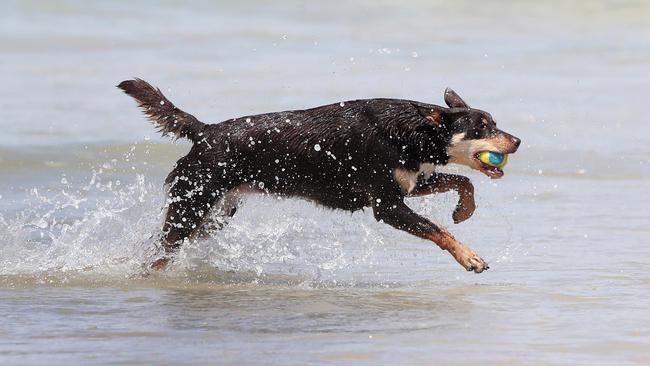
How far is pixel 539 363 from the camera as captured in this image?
521cm

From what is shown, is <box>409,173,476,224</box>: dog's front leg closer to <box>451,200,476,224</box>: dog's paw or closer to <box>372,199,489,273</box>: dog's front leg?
<box>451,200,476,224</box>: dog's paw

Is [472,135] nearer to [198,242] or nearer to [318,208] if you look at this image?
[318,208]

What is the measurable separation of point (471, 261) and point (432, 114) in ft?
3.24

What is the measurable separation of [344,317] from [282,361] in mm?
1025

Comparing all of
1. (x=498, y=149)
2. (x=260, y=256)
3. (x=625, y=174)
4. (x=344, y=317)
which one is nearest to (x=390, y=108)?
(x=498, y=149)

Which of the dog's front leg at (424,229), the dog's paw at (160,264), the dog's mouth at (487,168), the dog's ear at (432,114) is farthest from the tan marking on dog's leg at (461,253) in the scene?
the dog's paw at (160,264)

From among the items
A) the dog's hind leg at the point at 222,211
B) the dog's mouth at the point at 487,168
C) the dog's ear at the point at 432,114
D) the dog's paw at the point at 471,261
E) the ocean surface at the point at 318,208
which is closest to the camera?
the ocean surface at the point at 318,208

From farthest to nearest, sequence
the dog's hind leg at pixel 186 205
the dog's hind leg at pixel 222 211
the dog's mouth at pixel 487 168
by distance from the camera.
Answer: the dog's hind leg at pixel 222 211
the dog's hind leg at pixel 186 205
the dog's mouth at pixel 487 168

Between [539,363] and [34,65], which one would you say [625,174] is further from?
[34,65]

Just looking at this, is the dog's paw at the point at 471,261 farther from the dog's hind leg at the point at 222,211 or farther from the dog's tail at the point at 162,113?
the dog's tail at the point at 162,113

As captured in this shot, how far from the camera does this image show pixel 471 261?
7.32 meters

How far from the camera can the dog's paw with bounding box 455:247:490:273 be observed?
7301 millimetres

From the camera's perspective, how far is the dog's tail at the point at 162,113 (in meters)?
8.09

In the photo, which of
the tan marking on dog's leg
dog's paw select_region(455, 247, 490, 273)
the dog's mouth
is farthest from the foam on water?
the dog's mouth
